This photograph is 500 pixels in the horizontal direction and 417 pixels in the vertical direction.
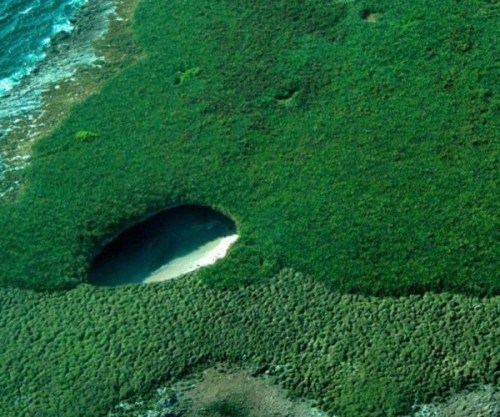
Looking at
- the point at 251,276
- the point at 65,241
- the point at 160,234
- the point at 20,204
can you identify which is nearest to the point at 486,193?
the point at 251,276

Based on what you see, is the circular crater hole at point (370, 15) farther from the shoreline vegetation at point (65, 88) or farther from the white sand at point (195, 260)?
the white sand at point (195, 260)

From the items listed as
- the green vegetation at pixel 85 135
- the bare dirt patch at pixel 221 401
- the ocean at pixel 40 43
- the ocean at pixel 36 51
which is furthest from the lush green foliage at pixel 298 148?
the bare dirt patch at pixel 221 401

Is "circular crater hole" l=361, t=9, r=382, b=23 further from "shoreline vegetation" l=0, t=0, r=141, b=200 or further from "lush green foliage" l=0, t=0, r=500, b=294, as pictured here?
"shoreline vegetation" l=0, t=0, r=141, b=200

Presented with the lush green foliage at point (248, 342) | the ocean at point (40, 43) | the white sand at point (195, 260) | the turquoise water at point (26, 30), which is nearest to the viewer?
the lush green foliage at point (248, 342)

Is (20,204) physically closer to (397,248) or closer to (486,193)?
(397,248)

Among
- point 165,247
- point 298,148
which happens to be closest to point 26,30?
point 165,247

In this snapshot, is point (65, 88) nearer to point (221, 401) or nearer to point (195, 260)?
point (195, 260)

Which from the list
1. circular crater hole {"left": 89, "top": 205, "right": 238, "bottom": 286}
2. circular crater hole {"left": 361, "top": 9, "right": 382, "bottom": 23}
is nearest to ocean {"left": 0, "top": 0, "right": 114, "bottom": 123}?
circular crater hole {"left": 89, "top": 205, "right": 238, "bottom": 286}
